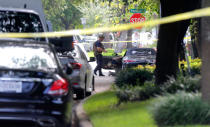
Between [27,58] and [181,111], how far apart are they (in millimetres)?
2416

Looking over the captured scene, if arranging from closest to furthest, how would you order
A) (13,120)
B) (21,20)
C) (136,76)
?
(13,120) → (21,20) → (136,76)

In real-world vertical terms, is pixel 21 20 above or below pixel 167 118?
above

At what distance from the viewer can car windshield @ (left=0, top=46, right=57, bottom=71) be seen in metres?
8.20

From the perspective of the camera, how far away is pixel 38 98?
778 centimetres

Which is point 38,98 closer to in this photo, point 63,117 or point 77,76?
point 63,117

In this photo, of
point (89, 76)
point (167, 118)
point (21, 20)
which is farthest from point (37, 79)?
point (89, 76)

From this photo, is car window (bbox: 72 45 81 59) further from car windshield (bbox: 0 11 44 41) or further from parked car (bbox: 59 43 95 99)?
car windshield (bbox: 0 11 44 41)

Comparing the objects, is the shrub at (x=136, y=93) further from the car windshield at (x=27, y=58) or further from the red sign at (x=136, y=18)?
the red sign at (x=136, y=18)

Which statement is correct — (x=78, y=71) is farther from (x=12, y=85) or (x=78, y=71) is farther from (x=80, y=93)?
(x=12, y=85)

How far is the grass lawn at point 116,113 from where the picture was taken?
8945 millimetres

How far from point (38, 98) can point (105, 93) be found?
652 centimetres

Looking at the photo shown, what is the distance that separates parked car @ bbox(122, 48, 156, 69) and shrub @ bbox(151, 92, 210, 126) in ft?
49.3

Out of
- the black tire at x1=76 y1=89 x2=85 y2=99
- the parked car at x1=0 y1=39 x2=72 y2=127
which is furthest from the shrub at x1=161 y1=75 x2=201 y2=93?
the parked car at x1=0 y1=39 x2=72 y2=127

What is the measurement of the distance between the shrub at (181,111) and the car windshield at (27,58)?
5.62 feet
